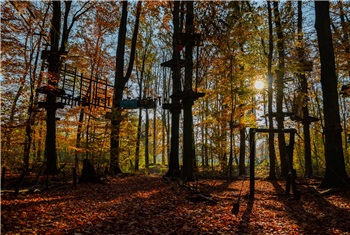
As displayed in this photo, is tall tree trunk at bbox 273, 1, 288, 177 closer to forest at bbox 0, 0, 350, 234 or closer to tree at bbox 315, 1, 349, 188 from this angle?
forest at bbox 0, 0, 350, 234

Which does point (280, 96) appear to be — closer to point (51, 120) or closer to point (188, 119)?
point (188, 119)

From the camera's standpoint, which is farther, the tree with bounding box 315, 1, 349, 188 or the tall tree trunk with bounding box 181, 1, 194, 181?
the tall tree trunk with bounding box 181, 1, 194, 181

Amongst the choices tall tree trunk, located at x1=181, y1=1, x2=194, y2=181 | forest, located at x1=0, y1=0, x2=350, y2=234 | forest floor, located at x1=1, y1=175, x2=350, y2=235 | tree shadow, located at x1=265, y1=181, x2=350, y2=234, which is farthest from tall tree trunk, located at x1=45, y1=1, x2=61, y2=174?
tree shadow, located at x1=265, y1=181, x2=350, y2=234

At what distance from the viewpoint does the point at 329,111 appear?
876cm

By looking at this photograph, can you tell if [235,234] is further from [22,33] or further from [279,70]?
[22,33]

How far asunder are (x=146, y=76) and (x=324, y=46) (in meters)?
19.6

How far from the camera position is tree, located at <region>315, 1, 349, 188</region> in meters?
8.24

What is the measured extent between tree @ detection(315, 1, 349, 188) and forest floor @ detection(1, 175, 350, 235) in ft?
3.18

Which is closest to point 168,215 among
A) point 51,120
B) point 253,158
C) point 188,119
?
point 253,158

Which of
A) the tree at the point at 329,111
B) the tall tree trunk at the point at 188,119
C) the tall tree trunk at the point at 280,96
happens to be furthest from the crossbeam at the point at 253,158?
the tall tree trunk at the point at 280,96

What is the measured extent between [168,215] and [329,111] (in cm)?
703

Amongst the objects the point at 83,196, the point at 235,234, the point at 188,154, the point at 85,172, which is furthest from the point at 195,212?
the point at 85,172

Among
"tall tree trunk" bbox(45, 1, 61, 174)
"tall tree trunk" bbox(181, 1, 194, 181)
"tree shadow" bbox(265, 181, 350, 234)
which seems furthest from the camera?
"tall tree trunk" bbox(45, 1, 61, 174)

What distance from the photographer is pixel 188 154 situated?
10.8 m
